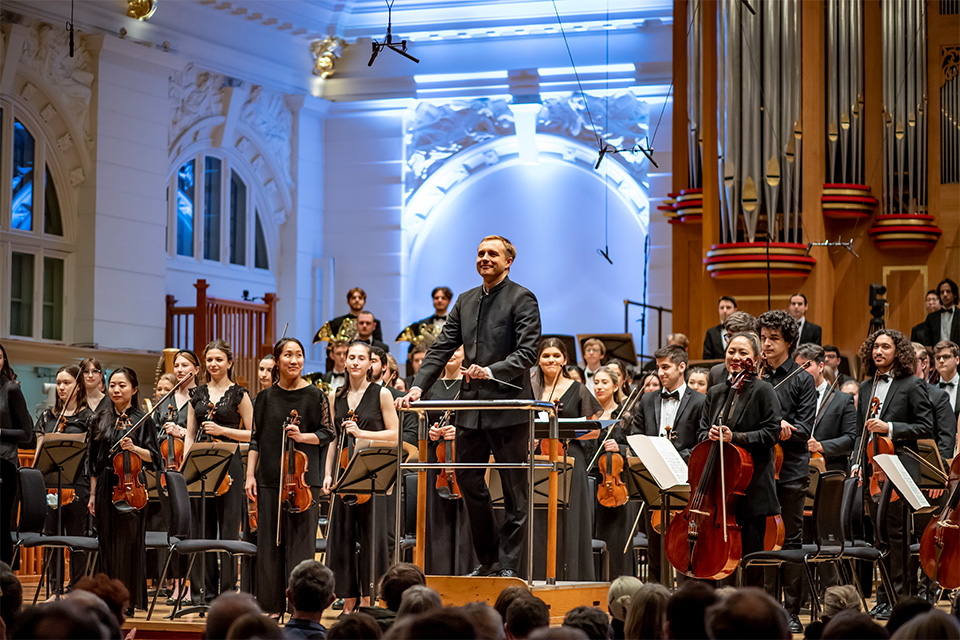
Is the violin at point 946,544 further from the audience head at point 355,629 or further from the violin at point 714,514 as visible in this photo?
the audience head at point 355,629

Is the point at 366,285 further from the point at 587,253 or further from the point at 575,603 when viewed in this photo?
the point at 575,603

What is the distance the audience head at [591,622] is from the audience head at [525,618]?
0.12 m

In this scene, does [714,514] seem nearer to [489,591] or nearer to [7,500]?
[489,591]

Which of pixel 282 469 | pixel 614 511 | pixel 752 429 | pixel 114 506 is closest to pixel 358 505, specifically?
pixel 282 469

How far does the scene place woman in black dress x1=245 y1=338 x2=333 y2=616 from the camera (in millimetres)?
5973

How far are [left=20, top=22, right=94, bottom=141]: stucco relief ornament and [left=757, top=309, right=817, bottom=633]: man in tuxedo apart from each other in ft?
26.5

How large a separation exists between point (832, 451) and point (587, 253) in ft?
26.5

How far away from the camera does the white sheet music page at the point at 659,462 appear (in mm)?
5391

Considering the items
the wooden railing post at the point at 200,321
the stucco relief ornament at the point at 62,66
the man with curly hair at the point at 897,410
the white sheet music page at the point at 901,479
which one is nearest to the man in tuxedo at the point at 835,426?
the man with curly hair at the point at 897,410

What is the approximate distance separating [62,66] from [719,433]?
338 inches

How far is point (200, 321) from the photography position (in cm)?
1239

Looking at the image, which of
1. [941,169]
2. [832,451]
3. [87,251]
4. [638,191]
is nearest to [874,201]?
[941,169]

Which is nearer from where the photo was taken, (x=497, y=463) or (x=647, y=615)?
(x=647, y=615)

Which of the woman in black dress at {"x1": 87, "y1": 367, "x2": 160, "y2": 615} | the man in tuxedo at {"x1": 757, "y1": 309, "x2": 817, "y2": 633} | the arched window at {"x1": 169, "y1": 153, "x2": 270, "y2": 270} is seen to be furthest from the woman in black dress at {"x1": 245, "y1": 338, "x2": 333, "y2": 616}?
the arched window at {"x1": 169, "y1": 153, "x2": 270, "y2": 270}
